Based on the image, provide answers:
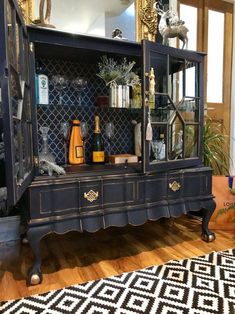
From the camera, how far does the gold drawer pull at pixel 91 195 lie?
1.62 m

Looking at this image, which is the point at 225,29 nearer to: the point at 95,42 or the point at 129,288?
the point at 95,42

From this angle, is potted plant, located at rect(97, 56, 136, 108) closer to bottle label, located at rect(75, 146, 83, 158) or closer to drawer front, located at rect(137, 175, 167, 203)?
bottle label, located at rect(75, 146, 83, 158)

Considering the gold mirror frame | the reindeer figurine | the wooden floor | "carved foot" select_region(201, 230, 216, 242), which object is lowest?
the wooden floor

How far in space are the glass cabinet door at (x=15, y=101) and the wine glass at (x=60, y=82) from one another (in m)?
→ 0.44

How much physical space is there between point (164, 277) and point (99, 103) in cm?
138

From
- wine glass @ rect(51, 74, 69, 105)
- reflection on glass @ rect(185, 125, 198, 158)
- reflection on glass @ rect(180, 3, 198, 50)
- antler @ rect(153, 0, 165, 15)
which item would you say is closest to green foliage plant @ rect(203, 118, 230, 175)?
reflection on glass @ rect(185, 125, 198, 158)

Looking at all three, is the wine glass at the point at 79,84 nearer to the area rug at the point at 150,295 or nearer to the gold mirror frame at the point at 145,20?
the gold mirror frame at the point at 145,20

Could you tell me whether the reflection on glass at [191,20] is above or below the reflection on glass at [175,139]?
above

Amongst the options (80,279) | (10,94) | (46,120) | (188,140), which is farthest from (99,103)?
(80,279)

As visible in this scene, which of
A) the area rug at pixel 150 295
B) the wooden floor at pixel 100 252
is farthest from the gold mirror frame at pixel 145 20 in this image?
the area rug at pixel 150 295

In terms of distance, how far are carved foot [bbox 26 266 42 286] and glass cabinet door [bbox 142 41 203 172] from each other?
36.2 inches

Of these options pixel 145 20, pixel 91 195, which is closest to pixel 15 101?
pixel 91 195

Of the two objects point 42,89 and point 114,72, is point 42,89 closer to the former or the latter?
point 42,89

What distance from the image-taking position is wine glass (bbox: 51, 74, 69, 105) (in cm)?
193
